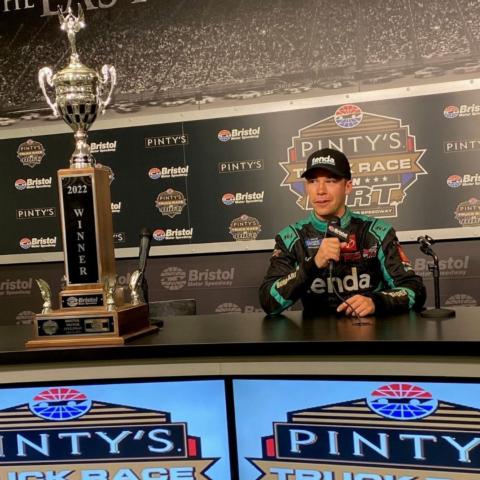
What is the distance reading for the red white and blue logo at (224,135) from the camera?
342 cm

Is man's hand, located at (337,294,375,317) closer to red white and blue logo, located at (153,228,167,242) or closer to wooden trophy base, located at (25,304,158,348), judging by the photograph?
wooden trophy base, located at (25,304,158,348)

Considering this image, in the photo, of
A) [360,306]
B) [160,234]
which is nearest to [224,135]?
[160,234]

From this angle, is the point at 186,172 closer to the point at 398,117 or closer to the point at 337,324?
the point at 398,117

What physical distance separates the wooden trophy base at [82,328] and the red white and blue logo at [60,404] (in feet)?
0.42

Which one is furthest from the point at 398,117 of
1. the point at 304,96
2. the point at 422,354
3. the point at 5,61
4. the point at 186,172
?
the point at 5,61

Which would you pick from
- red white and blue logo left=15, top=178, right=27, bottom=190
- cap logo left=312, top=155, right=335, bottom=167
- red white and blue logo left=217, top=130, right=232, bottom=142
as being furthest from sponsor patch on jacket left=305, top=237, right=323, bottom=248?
red white and blue logo left=15, top=178, right=27, bottom=190

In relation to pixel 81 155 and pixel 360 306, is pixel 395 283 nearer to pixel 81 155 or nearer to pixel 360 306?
pixel 360 306

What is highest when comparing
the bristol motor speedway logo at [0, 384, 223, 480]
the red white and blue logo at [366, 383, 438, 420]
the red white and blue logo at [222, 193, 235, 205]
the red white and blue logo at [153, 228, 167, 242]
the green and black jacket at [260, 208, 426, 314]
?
the red white and blue logo at [222, 193, 235, 205]

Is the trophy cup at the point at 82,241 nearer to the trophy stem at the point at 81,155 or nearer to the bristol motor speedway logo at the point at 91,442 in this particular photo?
the trophy stem at the point at 81,155

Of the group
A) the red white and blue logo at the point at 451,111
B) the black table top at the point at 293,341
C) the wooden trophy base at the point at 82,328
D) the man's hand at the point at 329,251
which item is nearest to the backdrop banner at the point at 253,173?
the red white and blue logo at the point at 451,111

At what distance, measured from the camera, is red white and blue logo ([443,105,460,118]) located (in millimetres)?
3143

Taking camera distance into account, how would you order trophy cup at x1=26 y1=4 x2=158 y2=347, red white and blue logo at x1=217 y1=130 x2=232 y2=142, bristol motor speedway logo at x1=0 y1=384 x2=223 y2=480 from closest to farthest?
bristol motor speedway logo at x1=0 y1=384 x2=223 y2=480, trophy cup at x1=26 y1=4 x2=158 y2=347, red white and blue logo at x1=217 y1=130 x2=232 y2=142

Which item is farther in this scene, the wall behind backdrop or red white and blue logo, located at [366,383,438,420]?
the wall behind backdrop

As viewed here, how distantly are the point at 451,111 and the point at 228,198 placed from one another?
137cm
